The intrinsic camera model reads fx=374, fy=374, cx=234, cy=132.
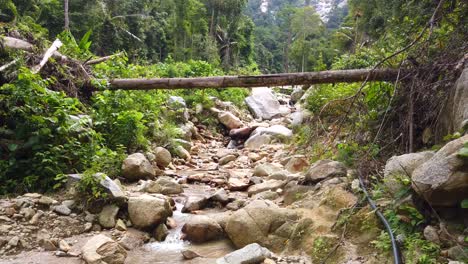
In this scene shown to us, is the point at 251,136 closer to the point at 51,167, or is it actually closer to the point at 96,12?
the point at 51,167

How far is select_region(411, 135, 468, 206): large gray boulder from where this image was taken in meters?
2.92

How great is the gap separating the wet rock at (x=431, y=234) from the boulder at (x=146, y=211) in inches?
127

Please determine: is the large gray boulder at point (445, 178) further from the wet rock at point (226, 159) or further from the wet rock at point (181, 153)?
the wet rock at point (181, 153)

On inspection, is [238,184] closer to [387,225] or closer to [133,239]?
[133,239]

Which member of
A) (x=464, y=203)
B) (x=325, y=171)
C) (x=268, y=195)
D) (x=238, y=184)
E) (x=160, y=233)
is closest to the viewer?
(x=464, y=203)

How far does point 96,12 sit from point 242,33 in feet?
67.2

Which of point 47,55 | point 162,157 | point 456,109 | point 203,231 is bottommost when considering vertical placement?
point 203,231

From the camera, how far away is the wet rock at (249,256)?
3.84 meters

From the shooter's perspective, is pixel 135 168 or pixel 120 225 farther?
pixel 135 168

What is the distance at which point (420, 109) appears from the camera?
5012 mm

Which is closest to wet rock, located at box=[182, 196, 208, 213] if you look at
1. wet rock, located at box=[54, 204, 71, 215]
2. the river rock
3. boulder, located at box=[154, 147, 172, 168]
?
the river rock

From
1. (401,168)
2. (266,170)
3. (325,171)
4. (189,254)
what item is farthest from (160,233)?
(266,170)

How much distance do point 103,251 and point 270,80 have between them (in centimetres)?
421

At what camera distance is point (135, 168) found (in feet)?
21.8
